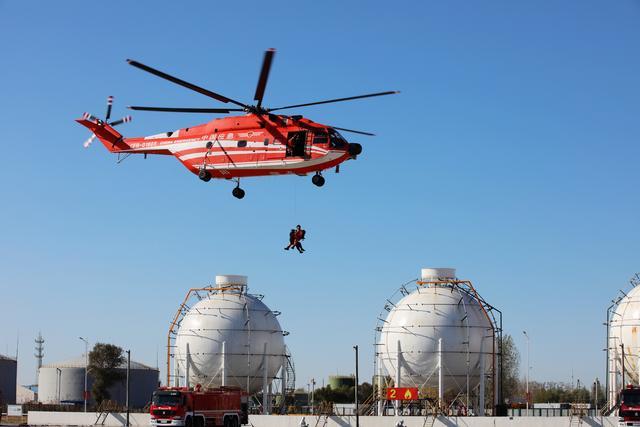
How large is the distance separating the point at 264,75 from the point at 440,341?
88.5 feet

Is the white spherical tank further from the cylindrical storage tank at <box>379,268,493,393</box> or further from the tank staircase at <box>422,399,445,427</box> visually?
the tank staircase at <box>422,399,445,427</box>

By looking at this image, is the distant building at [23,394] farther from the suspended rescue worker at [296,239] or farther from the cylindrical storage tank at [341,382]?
the suspended rescue worker at [296,239]

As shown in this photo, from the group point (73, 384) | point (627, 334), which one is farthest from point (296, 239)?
point (73, 384)

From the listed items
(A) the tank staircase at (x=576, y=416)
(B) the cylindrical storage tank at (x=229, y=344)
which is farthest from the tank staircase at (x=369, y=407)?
(A) the tank staircase at (x=576, y=416)

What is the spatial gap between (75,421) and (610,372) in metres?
38.5

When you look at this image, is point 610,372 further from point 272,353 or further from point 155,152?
point 155,152

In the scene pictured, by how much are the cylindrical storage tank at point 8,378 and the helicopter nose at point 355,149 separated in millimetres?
82990

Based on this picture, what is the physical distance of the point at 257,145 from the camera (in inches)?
1869

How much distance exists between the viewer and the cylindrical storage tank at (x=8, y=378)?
388 ft

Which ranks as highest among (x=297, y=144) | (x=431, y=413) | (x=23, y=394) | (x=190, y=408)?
(x=297, y=144)

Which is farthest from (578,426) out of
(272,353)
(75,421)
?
(75,421)

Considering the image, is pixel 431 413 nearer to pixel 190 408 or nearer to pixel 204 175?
pixel 190 408

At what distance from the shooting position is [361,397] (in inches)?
4621

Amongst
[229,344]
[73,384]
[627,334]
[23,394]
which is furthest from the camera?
[23,394]
